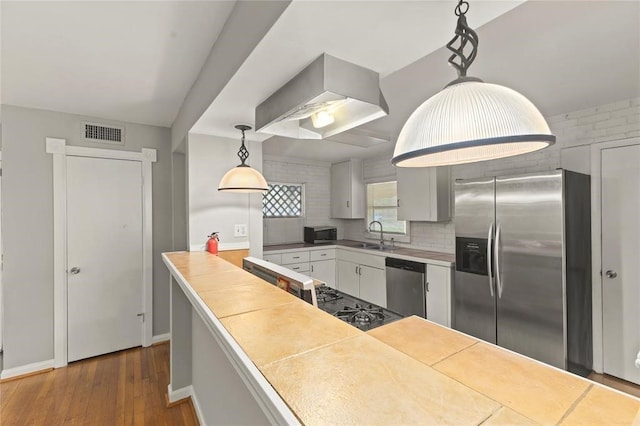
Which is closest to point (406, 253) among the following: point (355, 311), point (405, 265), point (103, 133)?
point (405, 265)

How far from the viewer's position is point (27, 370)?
8.77ft

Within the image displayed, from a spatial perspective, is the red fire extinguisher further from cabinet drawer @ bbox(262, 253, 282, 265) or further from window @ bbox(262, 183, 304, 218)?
window @ bbox(262, 183, 304, 218)

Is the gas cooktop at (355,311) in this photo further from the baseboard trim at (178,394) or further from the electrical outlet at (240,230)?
the baseboard trim at (178,394)

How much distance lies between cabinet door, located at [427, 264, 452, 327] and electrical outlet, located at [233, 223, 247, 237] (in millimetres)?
2068

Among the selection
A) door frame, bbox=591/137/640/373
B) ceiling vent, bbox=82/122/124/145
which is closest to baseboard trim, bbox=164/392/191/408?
ceiling vent, bbox=82/122/124/145

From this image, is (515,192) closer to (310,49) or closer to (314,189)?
(310,49)

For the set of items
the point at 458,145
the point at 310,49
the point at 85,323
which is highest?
the point at 310,49

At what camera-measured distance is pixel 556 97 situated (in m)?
2.32

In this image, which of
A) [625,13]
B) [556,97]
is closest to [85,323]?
[625,13]

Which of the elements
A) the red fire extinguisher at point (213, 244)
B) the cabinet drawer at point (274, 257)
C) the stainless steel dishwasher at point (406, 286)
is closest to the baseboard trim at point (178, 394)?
the red fire extinguisher at point (213, 244)

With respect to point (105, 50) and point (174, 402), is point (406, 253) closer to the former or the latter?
point (174, 402)

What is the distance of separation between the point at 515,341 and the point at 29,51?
4099mm

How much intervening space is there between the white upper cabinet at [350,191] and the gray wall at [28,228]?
11.4 feet

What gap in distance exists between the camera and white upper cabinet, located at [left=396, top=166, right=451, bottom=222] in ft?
11.7
